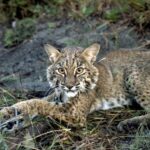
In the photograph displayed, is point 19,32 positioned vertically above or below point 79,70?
below

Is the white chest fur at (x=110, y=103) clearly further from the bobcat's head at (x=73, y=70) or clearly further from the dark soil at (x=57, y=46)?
the bobcat's head at (x=73, y=70)

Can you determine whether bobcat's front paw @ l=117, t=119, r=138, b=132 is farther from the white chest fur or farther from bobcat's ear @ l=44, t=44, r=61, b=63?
bobcat's ear @ l=44, t=44, r=61, b=63

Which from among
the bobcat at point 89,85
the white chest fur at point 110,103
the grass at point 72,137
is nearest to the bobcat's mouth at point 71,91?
the bobcat at point 89,85

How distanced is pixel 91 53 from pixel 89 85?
31cm

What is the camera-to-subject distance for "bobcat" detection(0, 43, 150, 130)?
625cm

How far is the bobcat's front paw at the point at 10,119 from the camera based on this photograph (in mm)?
6156

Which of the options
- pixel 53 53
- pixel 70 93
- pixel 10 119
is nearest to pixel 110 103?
pixel 70 93

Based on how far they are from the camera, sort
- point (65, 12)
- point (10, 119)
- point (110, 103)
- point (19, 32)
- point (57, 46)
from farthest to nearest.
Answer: point (65, 12) < point (19, 32) < point (57, 46) < point (110, 103) < point (10, 119)

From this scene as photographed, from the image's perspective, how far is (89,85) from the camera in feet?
21.1

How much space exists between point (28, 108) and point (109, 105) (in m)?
0.92

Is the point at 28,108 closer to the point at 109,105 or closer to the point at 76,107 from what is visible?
the point at 76,107

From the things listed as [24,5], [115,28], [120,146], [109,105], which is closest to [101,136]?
[120,146]

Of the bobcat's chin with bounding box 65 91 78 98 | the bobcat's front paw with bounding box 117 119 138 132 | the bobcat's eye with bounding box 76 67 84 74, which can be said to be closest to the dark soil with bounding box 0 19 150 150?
the bobcat's front paw with bounding box 117 119 138 132

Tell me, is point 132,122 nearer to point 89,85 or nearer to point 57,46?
point 89,85
